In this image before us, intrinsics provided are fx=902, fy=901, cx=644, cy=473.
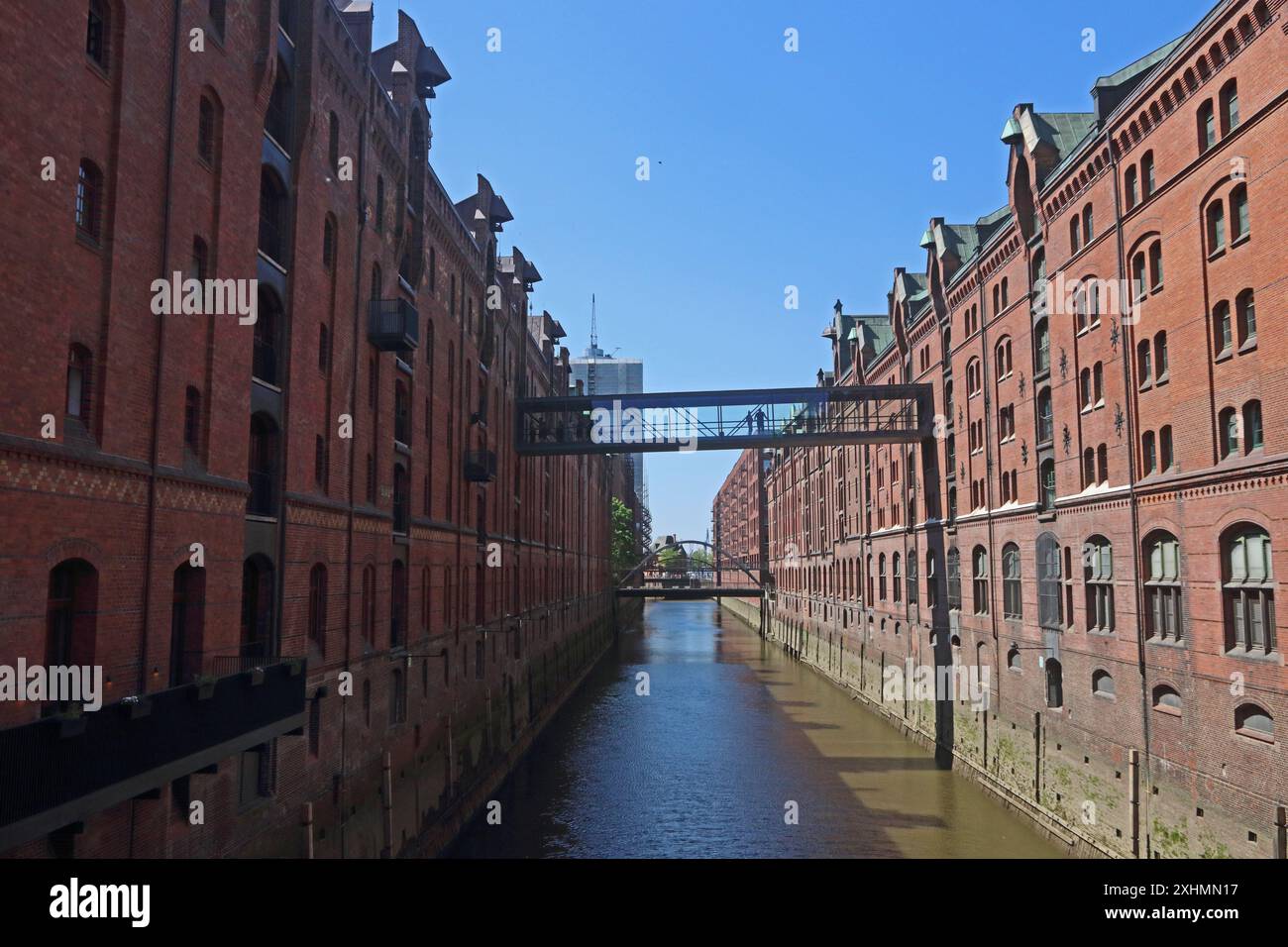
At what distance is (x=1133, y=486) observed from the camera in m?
18.8

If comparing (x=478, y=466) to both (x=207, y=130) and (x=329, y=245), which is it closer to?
(x=329, y=245)

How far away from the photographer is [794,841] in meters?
22.7

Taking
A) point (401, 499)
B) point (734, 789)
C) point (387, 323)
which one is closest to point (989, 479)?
point (734, 789)

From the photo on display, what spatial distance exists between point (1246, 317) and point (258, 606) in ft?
58.4

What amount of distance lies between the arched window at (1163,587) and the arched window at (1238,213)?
5.74 meters

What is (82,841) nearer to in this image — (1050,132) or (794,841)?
(794,841)

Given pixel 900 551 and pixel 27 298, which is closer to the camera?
pixel 27 298

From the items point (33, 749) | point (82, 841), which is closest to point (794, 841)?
point (82, 841)

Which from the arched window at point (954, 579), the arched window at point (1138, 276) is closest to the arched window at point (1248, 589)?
the arched window at point (1138, 276)

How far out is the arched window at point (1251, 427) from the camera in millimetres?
15164

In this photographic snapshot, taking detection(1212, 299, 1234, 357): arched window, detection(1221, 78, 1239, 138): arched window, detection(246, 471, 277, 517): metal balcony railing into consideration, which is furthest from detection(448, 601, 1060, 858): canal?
detection(1221, 78, 1239, 138): arched window

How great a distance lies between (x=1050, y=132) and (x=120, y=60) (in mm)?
22377

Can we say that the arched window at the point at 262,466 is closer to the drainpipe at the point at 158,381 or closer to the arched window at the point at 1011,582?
the drainpipe at the point at 158,381
